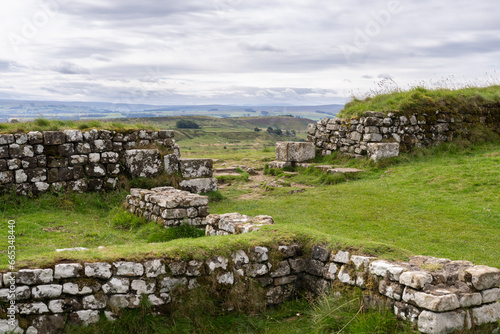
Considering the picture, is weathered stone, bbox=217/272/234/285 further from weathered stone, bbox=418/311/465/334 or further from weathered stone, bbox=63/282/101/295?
weathered stone, bbox=418/311/465/334

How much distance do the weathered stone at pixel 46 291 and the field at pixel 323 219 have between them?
30cm

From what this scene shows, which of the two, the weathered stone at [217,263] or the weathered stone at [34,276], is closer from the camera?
the weathered stone at [34,276]

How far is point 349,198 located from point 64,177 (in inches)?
328

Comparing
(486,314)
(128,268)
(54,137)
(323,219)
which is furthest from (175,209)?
(486,314)

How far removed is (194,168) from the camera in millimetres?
14852

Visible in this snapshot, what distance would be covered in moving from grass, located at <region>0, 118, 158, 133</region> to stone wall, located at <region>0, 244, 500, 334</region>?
872 centimetres

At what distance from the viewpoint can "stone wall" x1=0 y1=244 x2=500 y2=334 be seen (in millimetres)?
5309

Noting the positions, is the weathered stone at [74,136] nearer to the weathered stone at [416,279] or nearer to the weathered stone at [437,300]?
the weathered stone at [416,279]

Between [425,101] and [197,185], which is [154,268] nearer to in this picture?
[197,185]

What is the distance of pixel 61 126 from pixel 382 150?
11.2m

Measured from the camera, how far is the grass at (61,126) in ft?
43.8

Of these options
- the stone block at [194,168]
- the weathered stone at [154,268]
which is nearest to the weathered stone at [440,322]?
the weathered stone at [154,268]

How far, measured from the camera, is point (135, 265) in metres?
5.98

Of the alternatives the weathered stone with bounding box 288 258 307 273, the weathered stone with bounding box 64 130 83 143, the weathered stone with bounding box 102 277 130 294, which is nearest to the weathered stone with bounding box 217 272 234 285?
the weathered stone with bounding box 288 258 307 273
